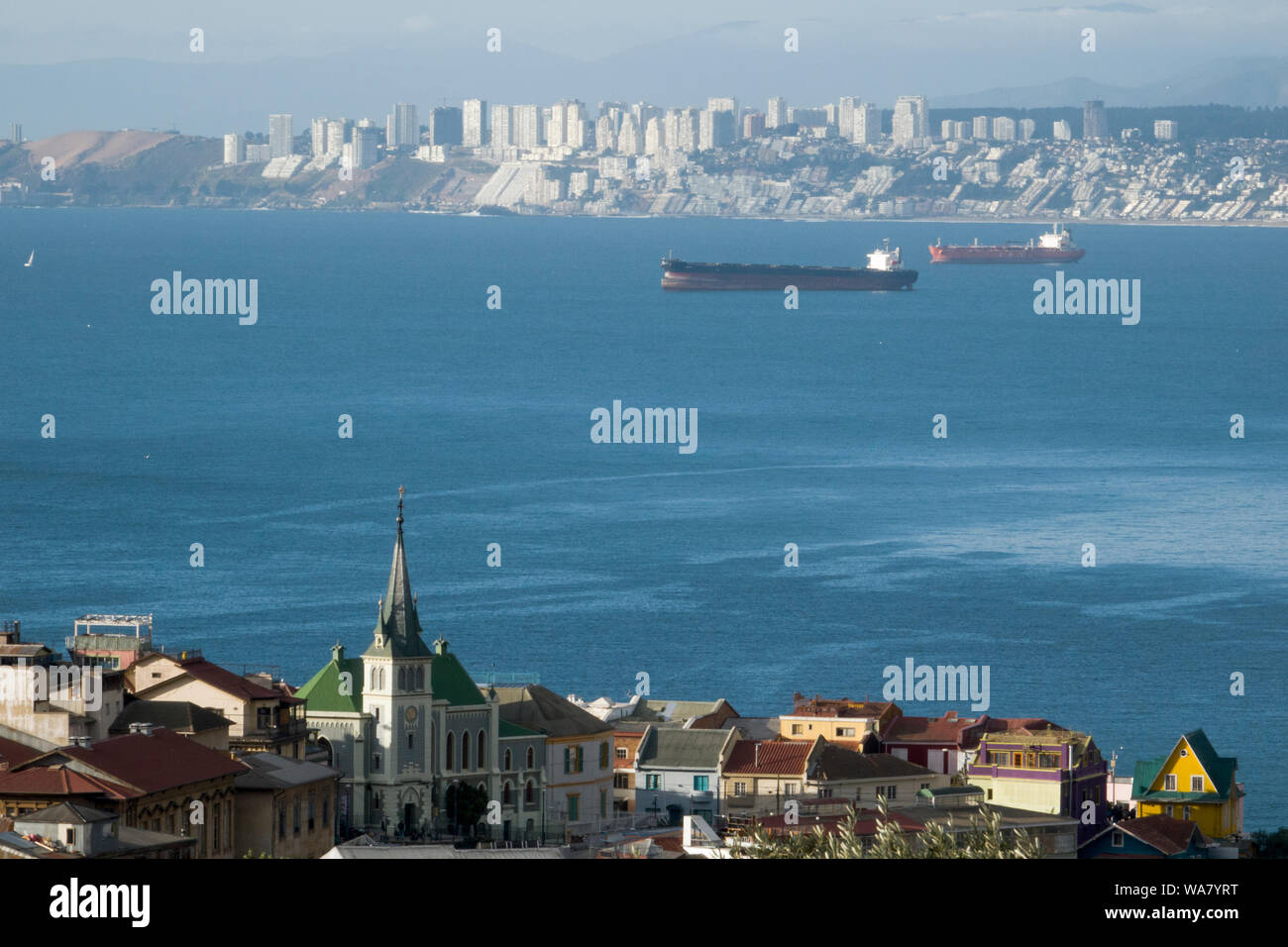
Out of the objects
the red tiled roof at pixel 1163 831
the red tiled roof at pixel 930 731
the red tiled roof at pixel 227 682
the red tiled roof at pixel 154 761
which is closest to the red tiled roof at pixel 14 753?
the red tiled roof at pixel 154 761

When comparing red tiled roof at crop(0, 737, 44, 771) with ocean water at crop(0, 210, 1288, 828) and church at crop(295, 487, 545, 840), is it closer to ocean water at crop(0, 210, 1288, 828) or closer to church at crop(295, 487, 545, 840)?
church at crop(295, 487, 545, 840)

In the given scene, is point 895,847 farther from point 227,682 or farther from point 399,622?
point 399,622

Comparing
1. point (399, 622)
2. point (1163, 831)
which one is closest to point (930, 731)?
point (1163, 831)

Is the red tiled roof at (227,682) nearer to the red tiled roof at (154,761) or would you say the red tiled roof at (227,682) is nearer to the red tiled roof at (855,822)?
the red tiled roof at (154,761)

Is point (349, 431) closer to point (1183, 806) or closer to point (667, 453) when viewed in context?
point (667, 453)

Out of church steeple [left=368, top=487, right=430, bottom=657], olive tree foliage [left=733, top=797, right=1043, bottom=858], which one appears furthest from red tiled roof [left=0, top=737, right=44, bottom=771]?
olive tree foliage [left=733, top=797, right=1043, bottom=858]
